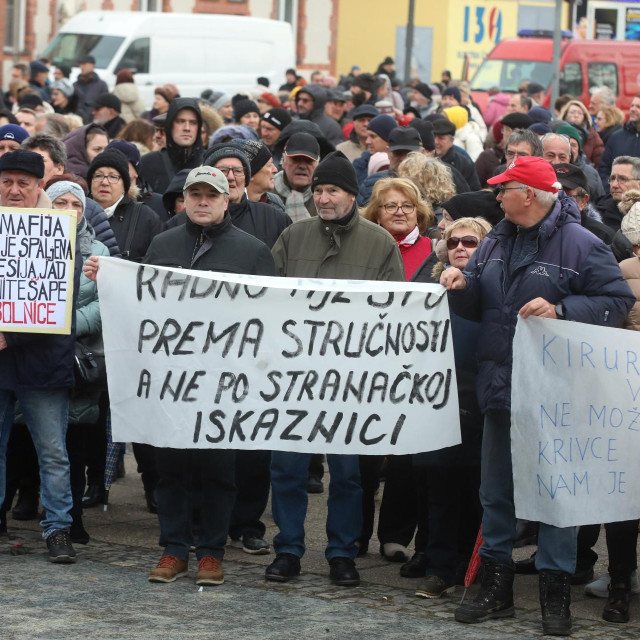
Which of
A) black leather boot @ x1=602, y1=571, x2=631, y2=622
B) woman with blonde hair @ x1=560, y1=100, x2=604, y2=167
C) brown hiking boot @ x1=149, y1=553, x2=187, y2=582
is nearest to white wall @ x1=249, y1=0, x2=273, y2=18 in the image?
woman with blonde hair @ x1=560, y1=100, x2=604, y2=167

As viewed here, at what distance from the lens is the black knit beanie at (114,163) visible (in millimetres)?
9016

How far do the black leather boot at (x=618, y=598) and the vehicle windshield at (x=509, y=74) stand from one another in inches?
760

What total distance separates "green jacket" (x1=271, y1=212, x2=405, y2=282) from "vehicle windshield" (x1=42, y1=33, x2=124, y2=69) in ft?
70.7

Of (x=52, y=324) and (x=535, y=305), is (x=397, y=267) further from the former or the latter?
(x=52, y=324)

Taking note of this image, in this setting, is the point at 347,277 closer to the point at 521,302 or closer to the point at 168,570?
the point at 521,302

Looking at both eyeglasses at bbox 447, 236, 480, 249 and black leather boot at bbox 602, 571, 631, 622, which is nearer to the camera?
black leather boot at bbox 602, 571, 631, 622

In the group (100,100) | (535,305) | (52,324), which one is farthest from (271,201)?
(100,100)

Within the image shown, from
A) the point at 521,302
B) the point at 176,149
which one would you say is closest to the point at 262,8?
the point at 176,149

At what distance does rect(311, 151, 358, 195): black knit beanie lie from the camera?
24.1 feet

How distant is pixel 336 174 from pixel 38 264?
151 centimetres

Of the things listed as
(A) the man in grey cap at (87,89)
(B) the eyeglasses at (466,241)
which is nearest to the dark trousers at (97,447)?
(B) the eyeglasses at (466,241)

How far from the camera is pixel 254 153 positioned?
8.93 meters

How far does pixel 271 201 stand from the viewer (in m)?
9.15

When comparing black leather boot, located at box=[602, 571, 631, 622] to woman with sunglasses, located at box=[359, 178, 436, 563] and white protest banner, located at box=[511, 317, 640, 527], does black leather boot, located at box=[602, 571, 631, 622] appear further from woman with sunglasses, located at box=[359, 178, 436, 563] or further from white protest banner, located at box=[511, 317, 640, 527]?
woman with sunglasses, located at box=[359, 178, 436, 563]
